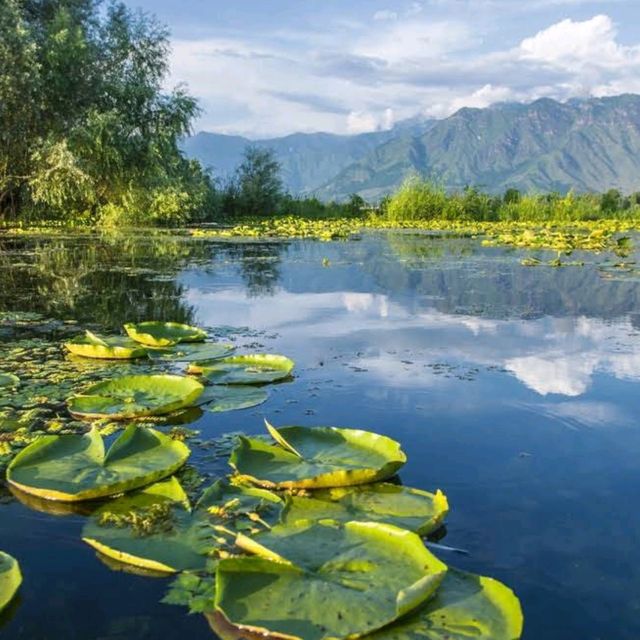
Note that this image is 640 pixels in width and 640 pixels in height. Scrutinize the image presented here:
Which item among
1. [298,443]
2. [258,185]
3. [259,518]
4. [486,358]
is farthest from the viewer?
[258,185]

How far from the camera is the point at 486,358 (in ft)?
13.3

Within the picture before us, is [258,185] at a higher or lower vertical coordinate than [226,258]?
higher

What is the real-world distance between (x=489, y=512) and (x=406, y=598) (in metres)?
0.71

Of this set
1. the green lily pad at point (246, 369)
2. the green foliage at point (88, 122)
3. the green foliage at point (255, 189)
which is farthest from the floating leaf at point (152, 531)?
the green foliage at point (255, 189)

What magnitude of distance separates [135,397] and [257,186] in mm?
25927

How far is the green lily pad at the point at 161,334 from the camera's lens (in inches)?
166

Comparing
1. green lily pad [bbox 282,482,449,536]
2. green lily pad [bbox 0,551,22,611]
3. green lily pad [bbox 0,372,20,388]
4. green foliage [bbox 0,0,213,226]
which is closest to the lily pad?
green lily pad [bbox 0,372,20,388]

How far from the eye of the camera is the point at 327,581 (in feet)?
5.19

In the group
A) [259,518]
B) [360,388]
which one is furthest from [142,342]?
[259,518]

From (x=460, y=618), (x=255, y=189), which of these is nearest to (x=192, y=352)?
(x=460, y=618)

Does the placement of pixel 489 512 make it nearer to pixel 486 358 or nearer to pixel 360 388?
pixel 360 388

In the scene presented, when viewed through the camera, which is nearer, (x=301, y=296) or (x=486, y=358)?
(x=486, y=358)

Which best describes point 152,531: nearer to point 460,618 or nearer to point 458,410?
point 460,618

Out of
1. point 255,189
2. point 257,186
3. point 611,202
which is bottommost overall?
point 611,202
